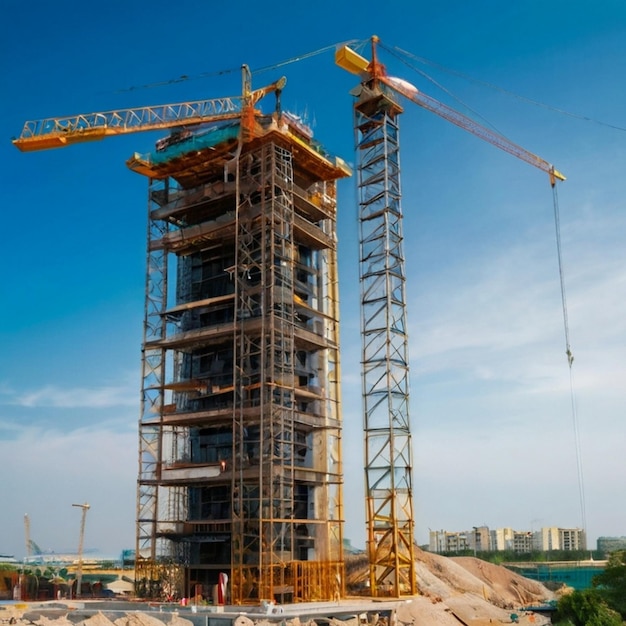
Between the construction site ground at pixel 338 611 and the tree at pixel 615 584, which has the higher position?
the tree at pixel 615 584

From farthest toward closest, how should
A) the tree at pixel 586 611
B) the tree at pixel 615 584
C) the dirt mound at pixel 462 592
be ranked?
the dirt mound at pixel 462 592
the tree at pixel 615 584
the tree at pixel 586 611

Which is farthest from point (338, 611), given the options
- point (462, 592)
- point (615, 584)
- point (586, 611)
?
point (462, 592)

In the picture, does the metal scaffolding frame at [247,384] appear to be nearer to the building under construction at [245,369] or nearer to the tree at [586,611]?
the building under construction at [245,369]

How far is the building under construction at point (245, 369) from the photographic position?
67.9m

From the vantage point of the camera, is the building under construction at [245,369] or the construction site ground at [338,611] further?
the building under construction at [245,369]

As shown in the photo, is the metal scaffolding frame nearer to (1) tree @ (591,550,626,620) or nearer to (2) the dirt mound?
(2) the dirt mound

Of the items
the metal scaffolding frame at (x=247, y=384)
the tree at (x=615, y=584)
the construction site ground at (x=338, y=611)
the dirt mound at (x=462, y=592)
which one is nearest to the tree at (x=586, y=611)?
the tree at (x=615, y=584)

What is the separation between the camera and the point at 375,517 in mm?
69938

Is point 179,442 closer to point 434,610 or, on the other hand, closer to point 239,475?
point 239,475

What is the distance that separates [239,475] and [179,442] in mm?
11685

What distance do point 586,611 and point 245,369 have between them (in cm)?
3354

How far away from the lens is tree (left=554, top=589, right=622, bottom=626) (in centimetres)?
5666

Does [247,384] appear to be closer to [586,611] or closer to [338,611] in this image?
[338,611]

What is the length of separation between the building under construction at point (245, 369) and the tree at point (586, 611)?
18.8 meters
